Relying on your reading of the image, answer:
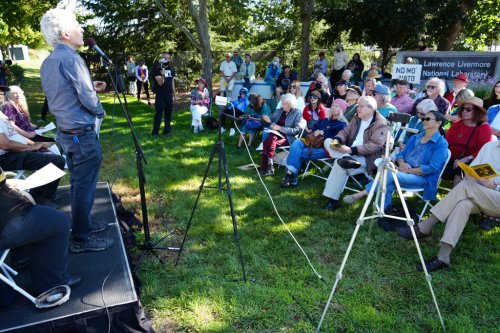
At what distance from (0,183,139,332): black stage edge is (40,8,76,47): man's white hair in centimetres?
171

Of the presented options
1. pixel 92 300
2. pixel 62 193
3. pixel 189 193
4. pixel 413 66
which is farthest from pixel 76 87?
pixel 413 66

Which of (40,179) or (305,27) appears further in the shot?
(305,27)

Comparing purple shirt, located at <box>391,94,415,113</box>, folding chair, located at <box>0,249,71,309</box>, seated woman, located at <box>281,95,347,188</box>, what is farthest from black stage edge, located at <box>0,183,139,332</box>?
purple shirt, located at <box>391,94,415,113</box>

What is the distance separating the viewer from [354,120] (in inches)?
194

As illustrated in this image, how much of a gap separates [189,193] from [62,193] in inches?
61.5

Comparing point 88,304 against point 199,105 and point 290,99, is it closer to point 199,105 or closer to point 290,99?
point 290,99

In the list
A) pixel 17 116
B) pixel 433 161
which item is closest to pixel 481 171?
pixel 433 161

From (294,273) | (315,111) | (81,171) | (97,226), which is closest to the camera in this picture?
(81,171)

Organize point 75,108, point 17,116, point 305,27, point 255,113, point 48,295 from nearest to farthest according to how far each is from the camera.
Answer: point 48,295, point 75,108, point 17,116, point 255,113, point 305,27

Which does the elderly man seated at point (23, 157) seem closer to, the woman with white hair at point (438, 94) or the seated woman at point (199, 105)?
the seated woman at point (199, 105)

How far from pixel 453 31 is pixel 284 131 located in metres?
11.7

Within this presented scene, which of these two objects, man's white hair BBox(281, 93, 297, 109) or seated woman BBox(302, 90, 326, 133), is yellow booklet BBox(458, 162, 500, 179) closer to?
man's white hair BBox(281, 93, 297, 109)

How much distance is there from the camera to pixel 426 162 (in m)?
4.06

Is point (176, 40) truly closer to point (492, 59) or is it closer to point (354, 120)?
point (492, 59)
